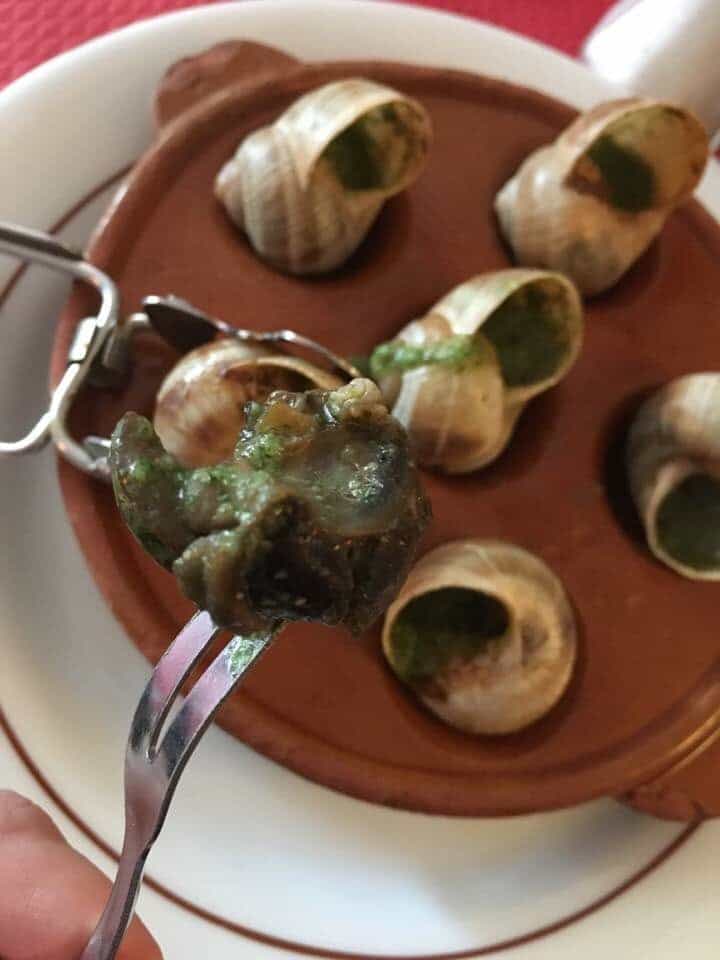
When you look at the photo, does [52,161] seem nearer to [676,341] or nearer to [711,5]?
[676,341]

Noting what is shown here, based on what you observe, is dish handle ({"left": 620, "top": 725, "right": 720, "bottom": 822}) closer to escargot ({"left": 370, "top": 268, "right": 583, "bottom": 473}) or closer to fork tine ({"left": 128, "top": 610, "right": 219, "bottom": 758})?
escargot ({"left": 370, "top": 268, "right": 583, "bottom": 473})

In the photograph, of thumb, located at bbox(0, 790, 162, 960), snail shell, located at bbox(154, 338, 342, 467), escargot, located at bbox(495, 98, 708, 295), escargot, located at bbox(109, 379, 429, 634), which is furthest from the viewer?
escargot, located at bbox(495, 98, 708, 295)

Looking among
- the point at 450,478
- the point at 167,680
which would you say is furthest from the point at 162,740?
the point at 450,478

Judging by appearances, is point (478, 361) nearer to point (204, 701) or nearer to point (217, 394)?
point (217, 394)

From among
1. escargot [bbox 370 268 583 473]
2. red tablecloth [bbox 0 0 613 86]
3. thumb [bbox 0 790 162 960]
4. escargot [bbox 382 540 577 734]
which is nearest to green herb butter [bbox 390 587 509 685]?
escargot [bbox 382 540 577 734]

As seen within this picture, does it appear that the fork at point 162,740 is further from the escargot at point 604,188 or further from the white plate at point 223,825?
the escargot at point 604,188
